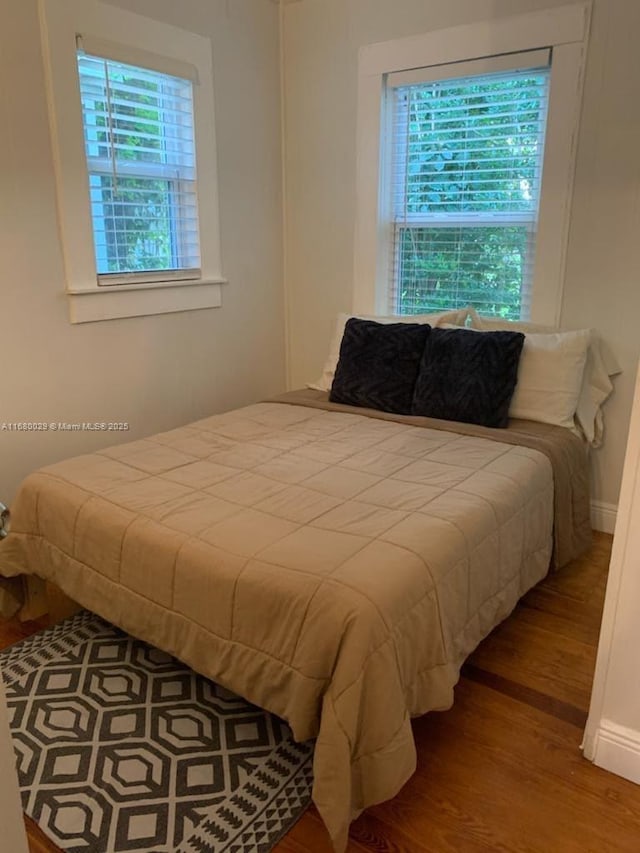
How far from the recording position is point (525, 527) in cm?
220

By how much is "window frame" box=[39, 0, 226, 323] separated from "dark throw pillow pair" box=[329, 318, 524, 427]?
2.91 feet

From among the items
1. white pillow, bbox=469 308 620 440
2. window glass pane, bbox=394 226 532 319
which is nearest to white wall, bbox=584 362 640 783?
white pillow, bbox=469 308 620 440

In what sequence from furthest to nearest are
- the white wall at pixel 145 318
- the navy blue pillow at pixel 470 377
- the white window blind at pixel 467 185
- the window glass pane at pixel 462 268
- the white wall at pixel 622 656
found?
the window glass pane at pixel 462 268, the white window blind at pixel 467 185, the navy blue pillow at pixel 470 377, the white wall at pixel 145 318, the white wall at pixel 622 656

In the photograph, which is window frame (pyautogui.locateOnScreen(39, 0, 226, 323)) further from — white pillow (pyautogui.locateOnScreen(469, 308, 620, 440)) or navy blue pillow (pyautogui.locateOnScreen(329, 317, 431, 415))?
white pillow (pyautogui.locateOnScreen(469, 308, 620, 440))

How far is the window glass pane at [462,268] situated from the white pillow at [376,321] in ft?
0.40

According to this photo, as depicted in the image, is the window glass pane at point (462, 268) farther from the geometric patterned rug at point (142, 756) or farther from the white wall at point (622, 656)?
the geometric patterned rug at point (142, 756)

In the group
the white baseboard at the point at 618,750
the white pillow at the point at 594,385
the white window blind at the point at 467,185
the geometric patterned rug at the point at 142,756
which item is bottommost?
the geometric patterned rug at the point at 142,756

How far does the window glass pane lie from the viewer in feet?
10.1

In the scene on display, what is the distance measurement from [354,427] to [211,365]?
1063mm

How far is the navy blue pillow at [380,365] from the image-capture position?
2961 mm

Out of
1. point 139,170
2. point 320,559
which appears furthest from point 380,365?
point 320,559

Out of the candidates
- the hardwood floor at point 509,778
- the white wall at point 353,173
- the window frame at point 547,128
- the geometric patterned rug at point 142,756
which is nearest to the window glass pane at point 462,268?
the window frame at point 547,128

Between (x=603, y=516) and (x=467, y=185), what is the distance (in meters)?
1.69

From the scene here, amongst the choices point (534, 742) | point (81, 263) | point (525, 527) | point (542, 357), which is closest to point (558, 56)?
point (542, 357)
